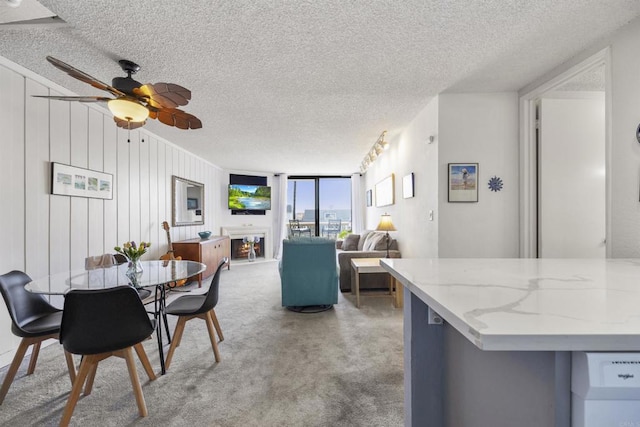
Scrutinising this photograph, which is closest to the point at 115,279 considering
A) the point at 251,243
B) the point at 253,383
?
the point at 253,383

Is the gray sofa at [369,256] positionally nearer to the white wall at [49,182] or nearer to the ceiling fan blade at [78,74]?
the white wall at [49,182]

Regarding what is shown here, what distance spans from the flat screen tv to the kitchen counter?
6310 mm

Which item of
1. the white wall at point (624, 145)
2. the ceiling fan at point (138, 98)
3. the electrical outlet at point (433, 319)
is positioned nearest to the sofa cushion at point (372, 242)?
the white wall at point (624, 145)

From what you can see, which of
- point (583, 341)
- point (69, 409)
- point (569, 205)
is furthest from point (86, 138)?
point (569, 205)

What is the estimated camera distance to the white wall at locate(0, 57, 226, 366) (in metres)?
2.22

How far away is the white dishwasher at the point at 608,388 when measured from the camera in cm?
52

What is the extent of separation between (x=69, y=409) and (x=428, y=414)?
6.06ft

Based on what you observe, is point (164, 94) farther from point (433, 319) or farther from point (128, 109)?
point (433, 319)

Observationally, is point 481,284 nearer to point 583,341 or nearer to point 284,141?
point 583,341

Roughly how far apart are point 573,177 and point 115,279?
4225 mm

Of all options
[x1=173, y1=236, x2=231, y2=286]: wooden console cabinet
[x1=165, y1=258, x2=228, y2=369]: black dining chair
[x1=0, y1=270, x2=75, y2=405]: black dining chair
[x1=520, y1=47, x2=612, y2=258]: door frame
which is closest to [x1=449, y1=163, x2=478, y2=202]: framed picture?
[x1=520, y1=47, x2=612, y2=258]: door frame

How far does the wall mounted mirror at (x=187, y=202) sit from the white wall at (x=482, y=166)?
436 centimetres

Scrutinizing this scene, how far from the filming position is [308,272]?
125 inches

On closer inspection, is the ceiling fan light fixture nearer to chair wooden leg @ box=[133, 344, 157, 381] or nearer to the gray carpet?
chair wooden leg @ box=[133, 344, 157, 381]
